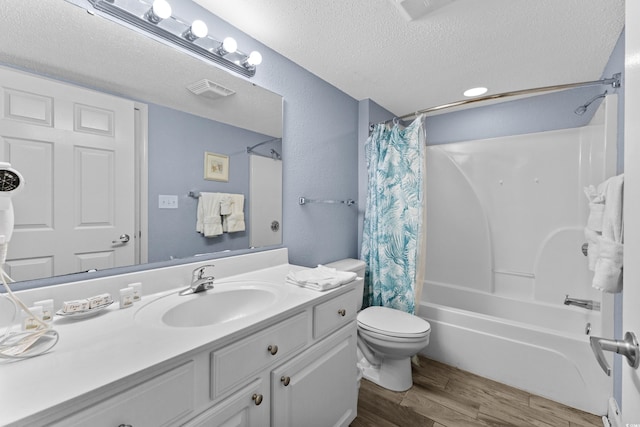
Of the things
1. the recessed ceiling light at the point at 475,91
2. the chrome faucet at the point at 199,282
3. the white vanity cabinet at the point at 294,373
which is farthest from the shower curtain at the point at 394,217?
the chrome faucet at the point at 199,282

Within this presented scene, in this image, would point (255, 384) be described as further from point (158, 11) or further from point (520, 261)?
point (520, 261)

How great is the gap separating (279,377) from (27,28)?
1496 millimetres

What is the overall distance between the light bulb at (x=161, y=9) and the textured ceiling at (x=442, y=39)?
10.5 inches

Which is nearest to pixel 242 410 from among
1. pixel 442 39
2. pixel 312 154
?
pixel 312 154

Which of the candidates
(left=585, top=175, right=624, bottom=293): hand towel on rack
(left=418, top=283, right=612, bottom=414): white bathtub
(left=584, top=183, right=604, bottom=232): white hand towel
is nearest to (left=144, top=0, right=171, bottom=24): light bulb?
(left=585, top=175, right=624, bottom=293): hand towel on rack

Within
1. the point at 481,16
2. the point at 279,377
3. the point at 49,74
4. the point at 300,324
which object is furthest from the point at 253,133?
the point at 481,16

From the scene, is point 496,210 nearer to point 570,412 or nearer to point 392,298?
point 392,298

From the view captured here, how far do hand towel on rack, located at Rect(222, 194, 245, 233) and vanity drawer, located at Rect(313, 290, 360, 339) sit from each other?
67 centimetres

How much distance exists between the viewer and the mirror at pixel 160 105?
3.10 ft

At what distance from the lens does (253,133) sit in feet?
5.20

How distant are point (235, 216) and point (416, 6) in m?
1.40

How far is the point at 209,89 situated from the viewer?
54.9 inches

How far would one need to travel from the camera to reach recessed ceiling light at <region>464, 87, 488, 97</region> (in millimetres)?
2234

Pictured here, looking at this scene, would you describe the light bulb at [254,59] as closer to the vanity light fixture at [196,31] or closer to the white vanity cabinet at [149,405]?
the vanity light fixture at [196,31]
